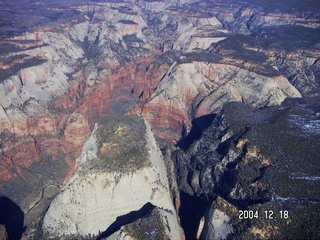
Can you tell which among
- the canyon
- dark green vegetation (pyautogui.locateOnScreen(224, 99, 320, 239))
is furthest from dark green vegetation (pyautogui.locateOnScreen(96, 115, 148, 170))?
dark green vegetation (pyautogui.locateOnScreen(224, 99, 320, 239))

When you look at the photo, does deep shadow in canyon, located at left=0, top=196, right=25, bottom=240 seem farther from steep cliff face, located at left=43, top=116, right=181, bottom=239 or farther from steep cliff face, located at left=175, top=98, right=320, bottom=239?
steep cliff face, located at left=175, top=98, right=320, bottom=239

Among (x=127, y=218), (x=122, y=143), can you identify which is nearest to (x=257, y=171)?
(x=127, y=218)

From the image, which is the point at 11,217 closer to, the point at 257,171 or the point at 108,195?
the point at 108,195

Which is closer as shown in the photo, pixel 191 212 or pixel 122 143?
pixel 122 143

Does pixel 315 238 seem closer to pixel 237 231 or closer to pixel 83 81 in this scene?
pixel 237 231

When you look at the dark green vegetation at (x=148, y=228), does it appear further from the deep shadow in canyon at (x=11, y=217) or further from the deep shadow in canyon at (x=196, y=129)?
the deep shadow in canyon at (x=196, y=129)

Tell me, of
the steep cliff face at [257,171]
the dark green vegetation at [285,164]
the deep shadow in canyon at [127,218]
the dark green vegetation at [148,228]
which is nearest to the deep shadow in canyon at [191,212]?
the steep cliff face at [257,171]
